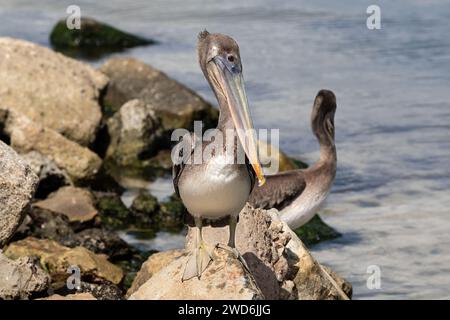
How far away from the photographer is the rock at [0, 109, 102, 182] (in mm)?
12453

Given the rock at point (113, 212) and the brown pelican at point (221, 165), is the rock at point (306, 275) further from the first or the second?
the rock at point (113, 212)

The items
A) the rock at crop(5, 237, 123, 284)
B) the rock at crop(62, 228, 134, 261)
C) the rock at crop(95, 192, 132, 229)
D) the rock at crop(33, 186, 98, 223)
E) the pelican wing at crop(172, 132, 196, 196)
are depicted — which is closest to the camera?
the pelican wing at crop(172, 132, 196, 196)

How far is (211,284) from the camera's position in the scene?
6.51 meters

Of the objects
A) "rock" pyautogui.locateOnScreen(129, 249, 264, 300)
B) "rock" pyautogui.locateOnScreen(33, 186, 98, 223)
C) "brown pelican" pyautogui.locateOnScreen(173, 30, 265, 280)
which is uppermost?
"brown pelican" pyautogui.locateOnScreen(173, 30, 265, 280)

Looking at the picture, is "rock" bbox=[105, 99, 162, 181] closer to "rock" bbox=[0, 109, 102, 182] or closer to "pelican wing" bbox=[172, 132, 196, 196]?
"rock" bbox=[0, 109, 102, 182]

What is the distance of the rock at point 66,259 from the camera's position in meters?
9.48

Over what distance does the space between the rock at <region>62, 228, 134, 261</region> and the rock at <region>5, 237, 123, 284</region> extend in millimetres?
639

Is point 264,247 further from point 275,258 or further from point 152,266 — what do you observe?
point 152,266

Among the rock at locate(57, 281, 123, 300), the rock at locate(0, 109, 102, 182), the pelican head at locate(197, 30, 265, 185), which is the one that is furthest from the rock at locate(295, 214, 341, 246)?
the pelican head at locate(197, 30, 265, 185)

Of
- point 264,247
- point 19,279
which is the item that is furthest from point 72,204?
point 264,247

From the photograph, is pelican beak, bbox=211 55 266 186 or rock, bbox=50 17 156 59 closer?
pelican beak, bbox=211 55 266 186

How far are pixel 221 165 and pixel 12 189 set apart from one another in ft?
5.85
